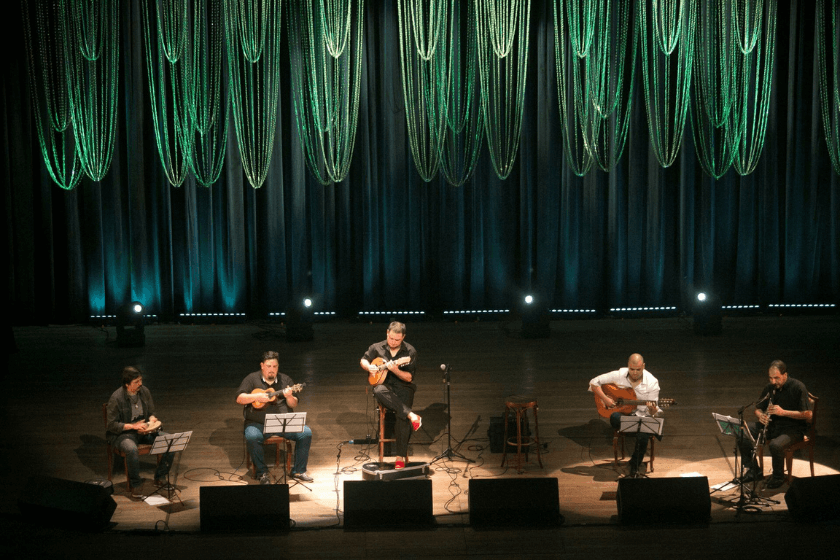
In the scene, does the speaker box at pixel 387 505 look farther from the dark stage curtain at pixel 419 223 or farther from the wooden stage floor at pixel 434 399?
the dark stage curtain at pixel 419 223

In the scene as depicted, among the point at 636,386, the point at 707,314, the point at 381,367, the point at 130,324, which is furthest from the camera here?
the point at 707,314

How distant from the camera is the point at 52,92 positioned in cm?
1298

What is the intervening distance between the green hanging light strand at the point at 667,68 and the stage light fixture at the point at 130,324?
7.72 meters

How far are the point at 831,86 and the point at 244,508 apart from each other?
11283 millimetres

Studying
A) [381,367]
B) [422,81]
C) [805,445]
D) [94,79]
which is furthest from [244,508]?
[94,79]

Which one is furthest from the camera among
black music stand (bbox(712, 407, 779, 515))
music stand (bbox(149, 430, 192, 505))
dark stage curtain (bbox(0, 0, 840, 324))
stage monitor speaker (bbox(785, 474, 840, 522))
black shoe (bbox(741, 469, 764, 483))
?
dark stage curtain (bbox(0, 0, 840, 324))

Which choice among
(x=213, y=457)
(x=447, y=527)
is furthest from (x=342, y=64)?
(x=447, y=527)

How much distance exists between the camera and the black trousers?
7.46 meters

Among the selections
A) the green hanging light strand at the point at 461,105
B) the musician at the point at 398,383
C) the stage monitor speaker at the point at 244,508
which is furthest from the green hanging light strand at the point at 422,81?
the stage monitor speaker at the point at 244,508

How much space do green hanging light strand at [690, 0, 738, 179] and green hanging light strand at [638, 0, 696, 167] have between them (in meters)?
0.21

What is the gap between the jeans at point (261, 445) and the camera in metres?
7.16

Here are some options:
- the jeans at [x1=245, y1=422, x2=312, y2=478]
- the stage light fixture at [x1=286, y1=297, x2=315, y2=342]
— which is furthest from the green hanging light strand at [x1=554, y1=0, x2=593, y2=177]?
the jeans at [x1=245, y1=422, x2=312, y2=478]

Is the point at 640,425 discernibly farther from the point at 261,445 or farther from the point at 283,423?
the point at 261,445

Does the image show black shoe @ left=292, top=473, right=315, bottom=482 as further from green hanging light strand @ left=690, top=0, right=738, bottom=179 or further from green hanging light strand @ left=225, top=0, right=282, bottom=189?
green hanging light strand @ left=690, top=0, right=738, bottom=179
